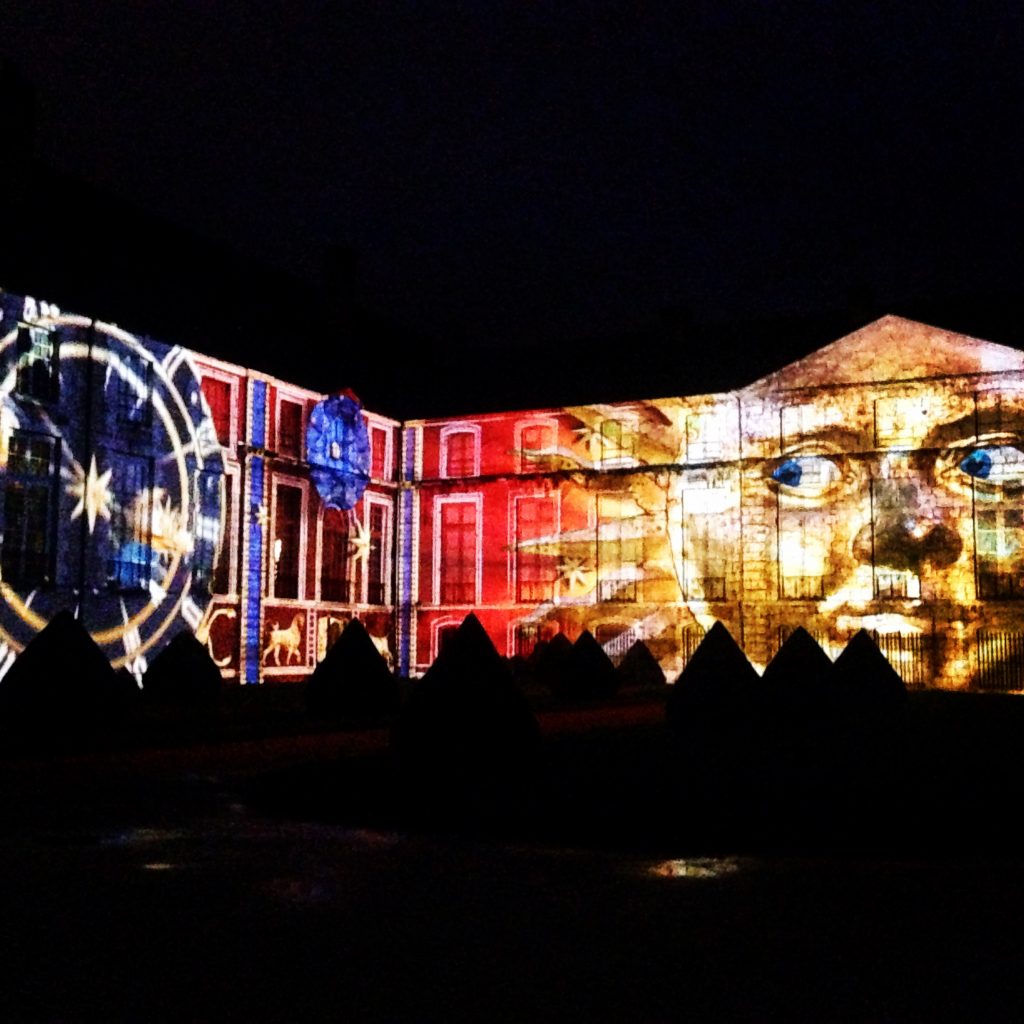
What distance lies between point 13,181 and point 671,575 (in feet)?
64.1

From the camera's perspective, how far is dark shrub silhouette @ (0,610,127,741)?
1486 centimetres

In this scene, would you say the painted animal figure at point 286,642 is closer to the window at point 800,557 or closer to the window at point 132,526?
the window at point 132,526

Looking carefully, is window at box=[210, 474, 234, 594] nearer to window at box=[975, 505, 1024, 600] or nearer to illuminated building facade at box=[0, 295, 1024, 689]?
illuminated building facade at box=[0, 295, 1024, 689]

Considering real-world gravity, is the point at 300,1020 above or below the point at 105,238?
below

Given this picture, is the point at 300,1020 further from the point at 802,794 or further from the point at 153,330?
Result: the point at 153,330

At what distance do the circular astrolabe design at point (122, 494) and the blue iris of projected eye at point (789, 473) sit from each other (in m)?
15.0

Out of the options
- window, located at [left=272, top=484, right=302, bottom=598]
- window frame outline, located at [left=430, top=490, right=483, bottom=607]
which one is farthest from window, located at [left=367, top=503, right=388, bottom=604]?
window, located at [left=272, top=484, right=302, bottom=598]

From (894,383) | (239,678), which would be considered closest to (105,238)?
(239,678)

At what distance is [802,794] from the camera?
34.6 feet

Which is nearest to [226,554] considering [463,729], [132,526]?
[132,526]

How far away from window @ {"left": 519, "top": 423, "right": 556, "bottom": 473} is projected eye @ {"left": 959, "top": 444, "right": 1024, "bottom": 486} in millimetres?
11656

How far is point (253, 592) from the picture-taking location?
105ft

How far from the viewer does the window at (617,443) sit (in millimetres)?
37500

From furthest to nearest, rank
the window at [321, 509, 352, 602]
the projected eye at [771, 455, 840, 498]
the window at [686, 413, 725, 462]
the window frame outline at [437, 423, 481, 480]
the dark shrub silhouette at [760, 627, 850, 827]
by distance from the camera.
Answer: the window frame outline at [437, 423, 481, 480], the window at [686, 413, 725, 462], the window at [321, 509, 352, 602], the projected eye at [771, 455, 840, 498], the dark shrub silhouette at [760, 627, 850, 827]
